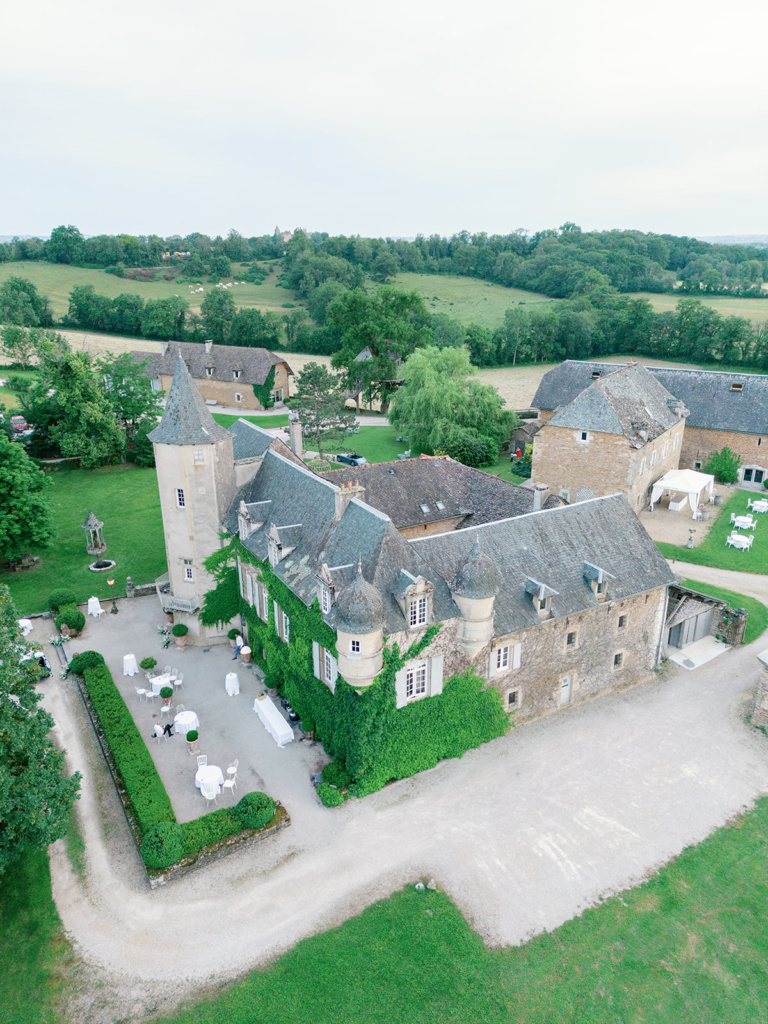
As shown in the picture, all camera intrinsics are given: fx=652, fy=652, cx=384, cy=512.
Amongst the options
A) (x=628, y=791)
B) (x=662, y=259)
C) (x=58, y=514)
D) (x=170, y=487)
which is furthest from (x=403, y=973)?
(x=662, y=259)

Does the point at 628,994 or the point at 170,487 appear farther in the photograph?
the point at 170,487

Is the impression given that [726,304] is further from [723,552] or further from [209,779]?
[209,779]

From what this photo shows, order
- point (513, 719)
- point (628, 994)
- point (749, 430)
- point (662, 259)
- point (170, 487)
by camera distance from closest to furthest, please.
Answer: point (628, 994)
point (513, 719)
point (170, 487)
point (749, 430)
point (662, 259)

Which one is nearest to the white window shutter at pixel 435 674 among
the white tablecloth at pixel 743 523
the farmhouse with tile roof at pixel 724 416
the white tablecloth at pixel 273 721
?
the white tablecloth at pixel 273 721

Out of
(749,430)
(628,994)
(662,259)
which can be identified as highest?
(662,259)

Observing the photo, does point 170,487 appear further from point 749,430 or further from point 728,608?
point 749,430

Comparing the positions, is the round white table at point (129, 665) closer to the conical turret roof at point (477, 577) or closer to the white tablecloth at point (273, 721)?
the white tablecloth at point (273, 721)

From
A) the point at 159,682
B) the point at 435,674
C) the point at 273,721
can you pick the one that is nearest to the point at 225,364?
the point at 159,682
